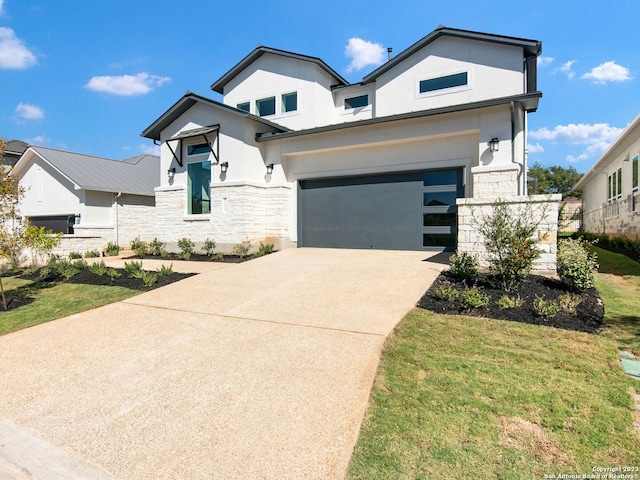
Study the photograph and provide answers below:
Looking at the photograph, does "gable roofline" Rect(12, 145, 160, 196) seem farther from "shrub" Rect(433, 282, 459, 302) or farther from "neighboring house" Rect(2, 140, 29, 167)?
"shrub" Rect(433, 282, 459, 302)

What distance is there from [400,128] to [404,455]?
33.2ft

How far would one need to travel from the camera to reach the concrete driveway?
263 centimetres

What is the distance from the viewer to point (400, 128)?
11.2 m

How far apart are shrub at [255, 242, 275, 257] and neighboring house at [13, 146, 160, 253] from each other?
30.1 ft

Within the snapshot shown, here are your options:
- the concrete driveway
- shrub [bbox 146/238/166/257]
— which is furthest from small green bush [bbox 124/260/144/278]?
shrub [bbox 146/238/166/257]

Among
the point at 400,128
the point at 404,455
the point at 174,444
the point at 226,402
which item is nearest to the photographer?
the point at 404,455

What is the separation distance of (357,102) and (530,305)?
12791 millimetres

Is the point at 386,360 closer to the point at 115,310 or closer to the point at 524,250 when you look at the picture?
the point at 524,250

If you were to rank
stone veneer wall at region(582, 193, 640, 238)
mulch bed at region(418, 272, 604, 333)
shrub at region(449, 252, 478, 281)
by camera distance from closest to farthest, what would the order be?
mulch bed at region(418, 272, 604, 333)
shrub at region(449, 252, 478, 281)
stone veneer wall at region(582, 193, 640, 238)

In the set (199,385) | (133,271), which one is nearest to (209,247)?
(133,271)

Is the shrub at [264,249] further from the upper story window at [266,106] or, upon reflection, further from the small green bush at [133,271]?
the upper story window at [266,106]

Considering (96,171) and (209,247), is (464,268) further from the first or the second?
(96,171)

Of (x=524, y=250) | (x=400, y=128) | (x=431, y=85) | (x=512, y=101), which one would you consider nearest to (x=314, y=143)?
(x=400, y=128)

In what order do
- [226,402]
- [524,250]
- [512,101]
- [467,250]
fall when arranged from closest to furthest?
[226,402]
[524,250]
[467,250]
[512,101]
